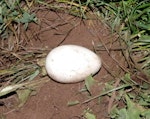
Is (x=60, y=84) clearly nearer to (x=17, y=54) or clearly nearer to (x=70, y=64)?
(x=70, y=64)

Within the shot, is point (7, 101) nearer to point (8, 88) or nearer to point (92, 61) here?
point (8, 88)

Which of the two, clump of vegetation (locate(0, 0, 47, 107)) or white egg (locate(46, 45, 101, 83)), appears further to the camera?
clump of vegetation (locate(0, 0, 47, 107))

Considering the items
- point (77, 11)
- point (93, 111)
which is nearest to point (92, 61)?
point (93, 111)

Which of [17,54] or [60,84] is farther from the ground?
[17,54]

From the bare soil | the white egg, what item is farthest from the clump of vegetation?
the white egg

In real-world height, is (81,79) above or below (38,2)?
below

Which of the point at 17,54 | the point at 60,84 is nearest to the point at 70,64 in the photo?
the point at 60,84

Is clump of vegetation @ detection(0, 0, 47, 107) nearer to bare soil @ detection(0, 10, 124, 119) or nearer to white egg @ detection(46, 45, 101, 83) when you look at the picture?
bare soil @ detection(0, 10, 124, 119)
